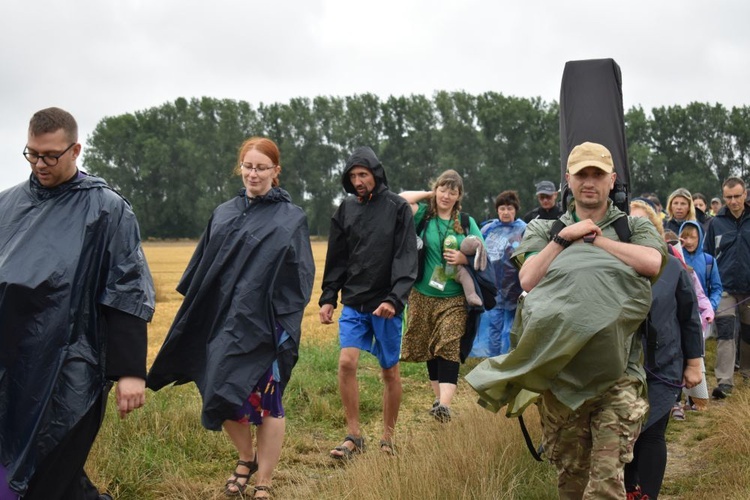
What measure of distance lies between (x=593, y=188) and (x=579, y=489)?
1.38 m

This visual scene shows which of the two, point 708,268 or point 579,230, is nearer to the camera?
point 579,230

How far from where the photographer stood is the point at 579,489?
3.83 m

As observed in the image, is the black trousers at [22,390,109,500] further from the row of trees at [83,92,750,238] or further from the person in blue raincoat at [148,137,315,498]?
the row of trees at [83,92,750,238]

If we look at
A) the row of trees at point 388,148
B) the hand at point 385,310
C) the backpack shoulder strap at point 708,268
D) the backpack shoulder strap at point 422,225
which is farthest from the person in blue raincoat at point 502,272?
the row of trees at point 388,148

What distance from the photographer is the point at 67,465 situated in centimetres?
357

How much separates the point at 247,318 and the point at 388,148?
77971mm

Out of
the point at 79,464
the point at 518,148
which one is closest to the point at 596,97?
the point at 79,464

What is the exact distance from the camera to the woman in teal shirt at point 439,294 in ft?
22.2

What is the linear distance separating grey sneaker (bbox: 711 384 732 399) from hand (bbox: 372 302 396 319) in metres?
3.79

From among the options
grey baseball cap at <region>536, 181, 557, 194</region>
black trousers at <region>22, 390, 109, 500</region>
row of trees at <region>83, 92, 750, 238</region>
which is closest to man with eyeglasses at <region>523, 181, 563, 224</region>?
grey baseball cap at <region>536, 181, 557, 194</region>

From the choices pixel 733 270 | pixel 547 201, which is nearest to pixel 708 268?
pixel 733 270

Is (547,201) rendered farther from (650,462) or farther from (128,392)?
(128,392)

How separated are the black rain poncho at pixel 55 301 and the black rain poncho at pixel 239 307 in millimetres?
924

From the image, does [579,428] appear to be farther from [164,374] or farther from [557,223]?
[164,374]
